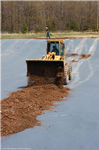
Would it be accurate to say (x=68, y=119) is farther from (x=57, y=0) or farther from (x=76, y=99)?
(x=57, y=0)

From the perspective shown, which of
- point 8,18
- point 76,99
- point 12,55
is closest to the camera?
point 76,99

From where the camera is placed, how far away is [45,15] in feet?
283

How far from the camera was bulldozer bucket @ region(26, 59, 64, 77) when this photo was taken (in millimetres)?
12279

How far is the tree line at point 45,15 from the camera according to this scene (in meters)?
77.1

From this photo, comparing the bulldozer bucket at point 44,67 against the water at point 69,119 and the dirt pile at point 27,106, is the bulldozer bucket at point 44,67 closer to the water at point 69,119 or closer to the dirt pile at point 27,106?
the dirt pile at point 27,106

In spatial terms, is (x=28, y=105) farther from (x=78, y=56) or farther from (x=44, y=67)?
(x=78, y=56)

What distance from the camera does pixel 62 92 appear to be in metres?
11.8

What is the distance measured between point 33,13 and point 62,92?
241ft

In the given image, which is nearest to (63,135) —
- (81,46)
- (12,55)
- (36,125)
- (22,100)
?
(36,125)

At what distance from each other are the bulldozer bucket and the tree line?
59993mm


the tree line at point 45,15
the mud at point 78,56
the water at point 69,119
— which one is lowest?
the water at point 69,119

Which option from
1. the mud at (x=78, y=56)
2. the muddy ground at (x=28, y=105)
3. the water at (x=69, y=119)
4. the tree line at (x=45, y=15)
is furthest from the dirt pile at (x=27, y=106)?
the tree line at (x=45, y=15)

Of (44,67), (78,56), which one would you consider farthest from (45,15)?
(44,67)

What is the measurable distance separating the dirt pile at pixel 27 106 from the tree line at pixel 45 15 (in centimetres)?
6096
